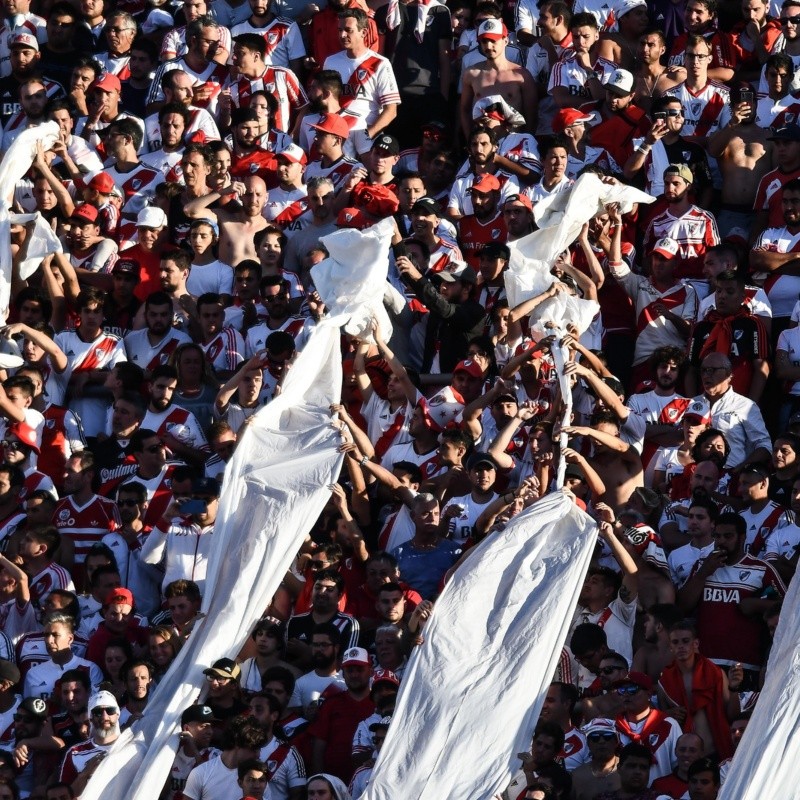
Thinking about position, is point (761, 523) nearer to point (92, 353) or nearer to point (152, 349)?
point (152, 349)

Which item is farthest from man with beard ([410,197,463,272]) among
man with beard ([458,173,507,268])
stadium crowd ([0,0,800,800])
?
man with beard ([458,173,507,268])

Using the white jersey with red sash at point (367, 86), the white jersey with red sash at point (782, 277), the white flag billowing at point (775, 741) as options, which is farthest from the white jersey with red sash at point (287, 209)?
the white flag billowing at point (775, 741)

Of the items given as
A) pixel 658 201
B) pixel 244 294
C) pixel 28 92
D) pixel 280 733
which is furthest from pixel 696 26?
pixel 280 733

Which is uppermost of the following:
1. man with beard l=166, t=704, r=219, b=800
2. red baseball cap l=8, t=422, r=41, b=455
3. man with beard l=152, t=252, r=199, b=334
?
man with beard l=152, t=252, r=199, b=334

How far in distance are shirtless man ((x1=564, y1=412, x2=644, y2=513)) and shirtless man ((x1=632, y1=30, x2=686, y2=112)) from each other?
3229 mm

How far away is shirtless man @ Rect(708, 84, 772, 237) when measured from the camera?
15.6 m

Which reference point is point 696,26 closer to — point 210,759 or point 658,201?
point 658,201

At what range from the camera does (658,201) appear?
50.5ft

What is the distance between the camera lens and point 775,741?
448 inches

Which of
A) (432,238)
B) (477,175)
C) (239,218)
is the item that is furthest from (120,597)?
(477,175)

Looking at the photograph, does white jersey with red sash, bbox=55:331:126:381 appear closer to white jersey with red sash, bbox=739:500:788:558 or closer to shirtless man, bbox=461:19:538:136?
shirtless man, bbox=461:19:538:136

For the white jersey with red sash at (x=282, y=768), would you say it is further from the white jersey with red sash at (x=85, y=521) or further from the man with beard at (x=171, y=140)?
the man with beard at (x=171, y=140)

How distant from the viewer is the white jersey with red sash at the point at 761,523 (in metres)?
13.0

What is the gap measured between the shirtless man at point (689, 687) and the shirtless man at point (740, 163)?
13.0 feet
